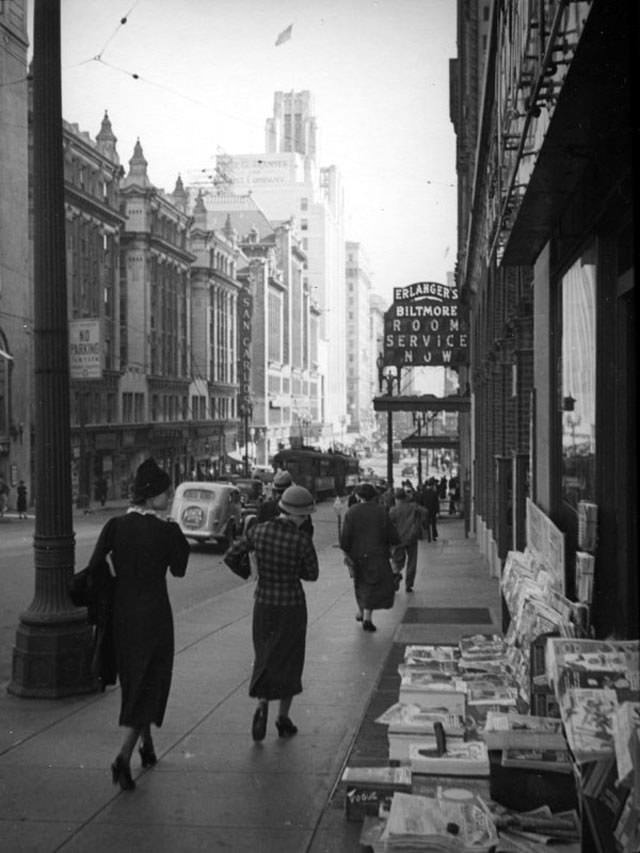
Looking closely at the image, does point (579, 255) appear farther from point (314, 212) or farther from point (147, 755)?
point (314, 212)

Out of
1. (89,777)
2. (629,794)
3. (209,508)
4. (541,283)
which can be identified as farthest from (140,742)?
(209,508)

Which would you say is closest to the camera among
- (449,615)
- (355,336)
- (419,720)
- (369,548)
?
(419,720)

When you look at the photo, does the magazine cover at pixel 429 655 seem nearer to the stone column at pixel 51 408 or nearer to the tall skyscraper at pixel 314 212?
the stone column at pixel 51 408

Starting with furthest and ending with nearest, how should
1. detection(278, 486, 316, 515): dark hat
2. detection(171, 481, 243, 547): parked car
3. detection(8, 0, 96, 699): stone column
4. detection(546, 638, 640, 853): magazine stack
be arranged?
detection(171, 481, 243, 547): parked car
detection(8, 0, 96, 699): stone column
detection(278, 486, 316, 515): dark hat
detection(546, 638, 640, 853): magazine stack

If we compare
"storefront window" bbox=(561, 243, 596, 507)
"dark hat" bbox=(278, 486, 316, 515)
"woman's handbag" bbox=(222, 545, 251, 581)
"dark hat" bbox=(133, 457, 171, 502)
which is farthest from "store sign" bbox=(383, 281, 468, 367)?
"dark hat" bbox=(133, 457, 171, 502)

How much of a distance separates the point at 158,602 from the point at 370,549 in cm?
535

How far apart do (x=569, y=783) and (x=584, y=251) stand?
3864 mm

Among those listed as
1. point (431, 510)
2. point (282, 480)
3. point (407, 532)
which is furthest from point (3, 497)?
point (282, 480)

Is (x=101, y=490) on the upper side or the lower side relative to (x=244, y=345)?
lower

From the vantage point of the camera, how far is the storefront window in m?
7.16

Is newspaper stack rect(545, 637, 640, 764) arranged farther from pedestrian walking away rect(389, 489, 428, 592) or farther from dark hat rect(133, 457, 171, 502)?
pedestrian walking away rect(389, 489, 428, 592)

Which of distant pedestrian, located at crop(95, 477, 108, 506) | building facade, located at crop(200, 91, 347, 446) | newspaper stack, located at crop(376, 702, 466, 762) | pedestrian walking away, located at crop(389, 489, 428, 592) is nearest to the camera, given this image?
newspaper stack, located at crop(376, 702, 466, 762)

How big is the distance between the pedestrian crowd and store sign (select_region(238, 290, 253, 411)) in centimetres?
8392

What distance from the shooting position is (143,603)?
634 centimetres
